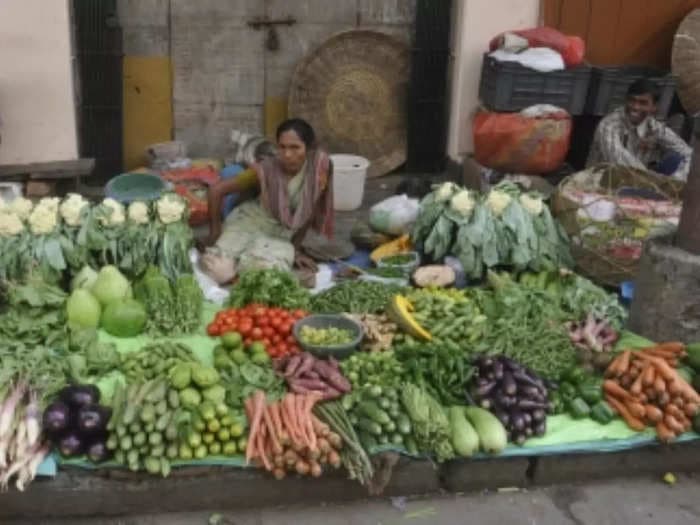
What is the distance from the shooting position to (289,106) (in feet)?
25.9

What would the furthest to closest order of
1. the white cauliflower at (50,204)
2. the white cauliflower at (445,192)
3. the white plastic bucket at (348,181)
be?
1. the white plastic bucket at (348,181)
2. the white cauliflower at (445,192)
3. the white cauliflower at (50,204)

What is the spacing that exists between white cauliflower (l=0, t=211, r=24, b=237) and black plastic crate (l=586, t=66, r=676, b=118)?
507 centimetres

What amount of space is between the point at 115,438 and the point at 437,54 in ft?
17.7

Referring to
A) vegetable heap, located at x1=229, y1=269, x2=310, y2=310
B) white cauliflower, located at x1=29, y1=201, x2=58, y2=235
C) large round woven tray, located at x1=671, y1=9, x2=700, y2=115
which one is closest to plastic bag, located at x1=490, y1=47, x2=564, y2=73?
large round woven tray, located at x1=671, y1=9, x2=700, y2=115

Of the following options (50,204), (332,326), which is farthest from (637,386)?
(50,204)

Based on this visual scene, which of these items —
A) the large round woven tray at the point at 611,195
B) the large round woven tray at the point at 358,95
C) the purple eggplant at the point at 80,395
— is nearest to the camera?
the purple eggplant at the point at 80,395

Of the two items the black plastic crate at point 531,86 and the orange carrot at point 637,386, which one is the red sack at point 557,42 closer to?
the black plastic crate at point 531,86

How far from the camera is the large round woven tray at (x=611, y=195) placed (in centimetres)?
595

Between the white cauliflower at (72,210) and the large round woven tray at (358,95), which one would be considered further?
the large round woven tray at (358,95)

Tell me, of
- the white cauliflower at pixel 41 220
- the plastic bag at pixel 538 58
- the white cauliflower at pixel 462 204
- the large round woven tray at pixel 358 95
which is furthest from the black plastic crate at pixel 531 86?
the white cauliflower at pixel 41 220

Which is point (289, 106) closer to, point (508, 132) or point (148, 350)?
point (508, 132)

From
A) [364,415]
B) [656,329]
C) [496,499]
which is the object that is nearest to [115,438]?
[364,415]

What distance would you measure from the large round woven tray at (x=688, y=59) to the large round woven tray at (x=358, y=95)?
2.62 meters

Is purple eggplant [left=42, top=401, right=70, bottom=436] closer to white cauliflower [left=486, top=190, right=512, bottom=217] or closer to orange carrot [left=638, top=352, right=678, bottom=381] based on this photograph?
orange carrot [left=638, top=352, right=678, bottom=381]
